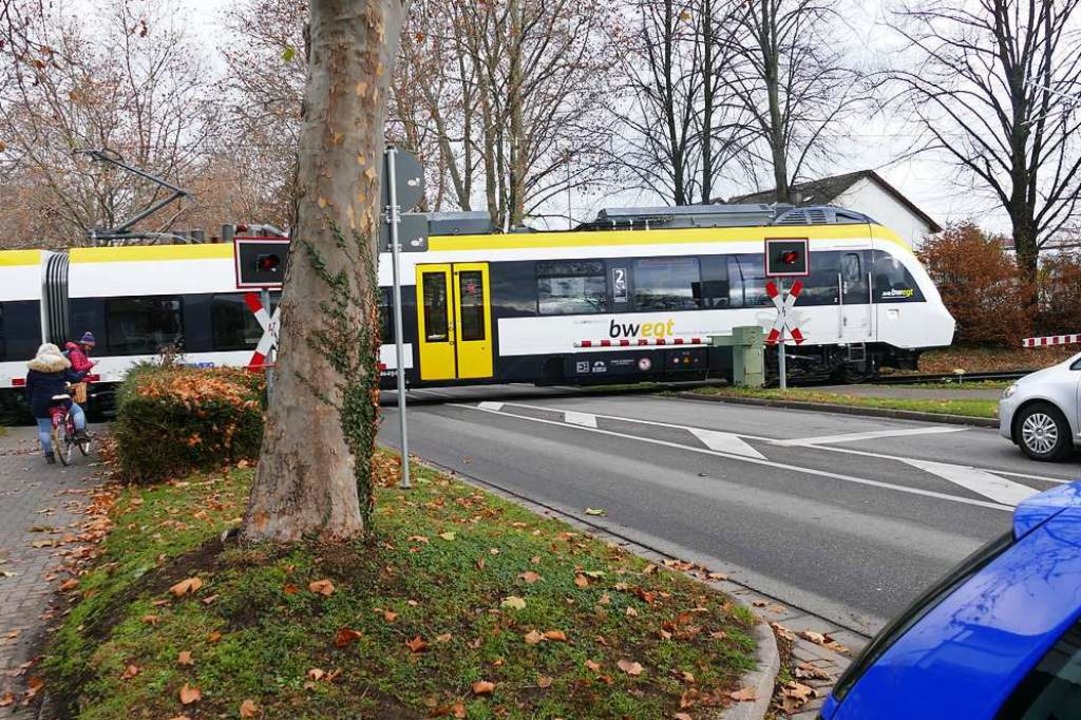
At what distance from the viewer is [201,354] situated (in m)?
20.2

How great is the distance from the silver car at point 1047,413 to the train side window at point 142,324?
1608cm

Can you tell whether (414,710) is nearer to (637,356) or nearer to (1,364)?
(637,356)

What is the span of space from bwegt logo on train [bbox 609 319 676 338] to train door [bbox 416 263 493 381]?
284 cm

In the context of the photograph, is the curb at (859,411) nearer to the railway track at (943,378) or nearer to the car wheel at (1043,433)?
the car wheel at (1043,433)

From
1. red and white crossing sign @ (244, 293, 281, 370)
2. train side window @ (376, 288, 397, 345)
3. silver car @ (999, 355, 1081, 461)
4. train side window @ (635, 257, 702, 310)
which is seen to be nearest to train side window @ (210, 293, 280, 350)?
train side window @ (376, 288, 397, 345)

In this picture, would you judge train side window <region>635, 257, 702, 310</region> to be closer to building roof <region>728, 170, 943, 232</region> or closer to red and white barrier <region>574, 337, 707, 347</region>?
red and white barrier <region>574, 337, 707, 347</region>

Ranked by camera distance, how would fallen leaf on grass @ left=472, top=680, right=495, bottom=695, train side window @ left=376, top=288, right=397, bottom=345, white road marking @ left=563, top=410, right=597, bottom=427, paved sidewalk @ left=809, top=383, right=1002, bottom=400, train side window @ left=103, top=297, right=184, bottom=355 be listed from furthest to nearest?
train side window @ left=376, top=288, right=397, bottom=345 → train side window @ left=103, top=297, right=184, bottom=355 → paved sidewalk @ left=809, top=383, right=1002, bottom=400 → white road marking @ left=563, top=410, right=597, bottom=427 → fallen leaf on grass @ left=472, top=680, right=495, bottom=695

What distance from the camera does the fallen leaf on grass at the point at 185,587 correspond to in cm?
455

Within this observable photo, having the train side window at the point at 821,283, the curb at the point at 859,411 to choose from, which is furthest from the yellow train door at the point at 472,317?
the train side window at the point at 821,283

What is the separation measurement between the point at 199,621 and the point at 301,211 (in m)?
2.13

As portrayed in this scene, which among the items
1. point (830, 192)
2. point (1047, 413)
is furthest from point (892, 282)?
point (830, 192)

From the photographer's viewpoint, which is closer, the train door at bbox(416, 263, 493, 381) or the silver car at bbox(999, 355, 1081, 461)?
the silver car at bbox(999, 355, 1081, 461)

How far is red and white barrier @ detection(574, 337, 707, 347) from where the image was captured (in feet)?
68.7

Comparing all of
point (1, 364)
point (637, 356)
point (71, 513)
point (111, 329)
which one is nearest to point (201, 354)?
point (111, 329)
